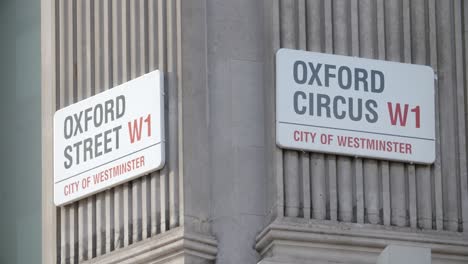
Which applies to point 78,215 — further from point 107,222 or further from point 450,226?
point 450,226

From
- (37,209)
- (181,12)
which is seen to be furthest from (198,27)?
(37,209)

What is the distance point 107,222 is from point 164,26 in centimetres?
240

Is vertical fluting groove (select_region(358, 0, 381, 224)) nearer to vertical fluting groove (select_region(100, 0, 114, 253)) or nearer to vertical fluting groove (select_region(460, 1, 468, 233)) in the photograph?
vertical fluting groove (select_region(460, 1, 468, 233))

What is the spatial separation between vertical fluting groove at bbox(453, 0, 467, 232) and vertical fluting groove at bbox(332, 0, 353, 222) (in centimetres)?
140

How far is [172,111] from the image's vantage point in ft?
90.2

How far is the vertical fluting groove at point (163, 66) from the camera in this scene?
27.3m

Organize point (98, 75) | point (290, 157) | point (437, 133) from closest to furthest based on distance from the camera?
point (290, 157) < point (437, 133) < point (98, 75)

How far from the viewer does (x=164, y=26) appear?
2792 cm

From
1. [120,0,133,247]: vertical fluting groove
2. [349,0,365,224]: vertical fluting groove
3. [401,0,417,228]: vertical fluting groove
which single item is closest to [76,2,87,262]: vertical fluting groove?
[120,0,133,247]: vertical fluting groove

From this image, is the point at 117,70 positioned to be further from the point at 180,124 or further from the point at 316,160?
the point at 316,160

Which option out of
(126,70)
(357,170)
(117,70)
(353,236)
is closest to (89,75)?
(117,70)

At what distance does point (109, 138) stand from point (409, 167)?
356 cm

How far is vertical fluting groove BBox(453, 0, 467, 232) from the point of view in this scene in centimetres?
2819

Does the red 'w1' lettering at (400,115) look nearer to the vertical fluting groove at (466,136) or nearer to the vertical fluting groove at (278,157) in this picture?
the vertical fluting groove at (466,136)
